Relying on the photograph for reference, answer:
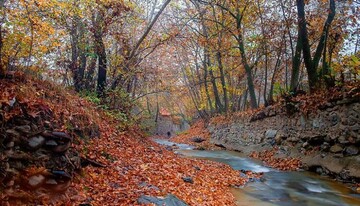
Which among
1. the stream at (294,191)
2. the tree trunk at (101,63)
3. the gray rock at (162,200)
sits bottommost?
the stream at (294,191)

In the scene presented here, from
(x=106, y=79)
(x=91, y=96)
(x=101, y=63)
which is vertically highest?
(x=101, y=63)

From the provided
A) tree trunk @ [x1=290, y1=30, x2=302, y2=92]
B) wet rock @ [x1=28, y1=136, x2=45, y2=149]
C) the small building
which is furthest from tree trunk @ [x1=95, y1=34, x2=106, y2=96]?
the small building

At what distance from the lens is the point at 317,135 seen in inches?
398

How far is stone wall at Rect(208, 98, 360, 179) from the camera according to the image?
8.56 metres

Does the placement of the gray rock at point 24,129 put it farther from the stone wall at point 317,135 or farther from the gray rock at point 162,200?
the stone wall at point 317,135

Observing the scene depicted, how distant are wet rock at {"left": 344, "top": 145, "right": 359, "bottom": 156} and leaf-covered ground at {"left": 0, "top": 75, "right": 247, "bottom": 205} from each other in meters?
3.33

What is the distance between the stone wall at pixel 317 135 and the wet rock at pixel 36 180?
26.1 feet

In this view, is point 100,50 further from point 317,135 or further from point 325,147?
point 325,147

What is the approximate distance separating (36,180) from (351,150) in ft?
27.6

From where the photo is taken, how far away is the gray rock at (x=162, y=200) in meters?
4.85

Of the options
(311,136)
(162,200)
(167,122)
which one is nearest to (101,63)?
(162,200)

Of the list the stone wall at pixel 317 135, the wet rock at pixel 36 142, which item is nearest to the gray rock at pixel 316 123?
the stone wall at pixel 317 135

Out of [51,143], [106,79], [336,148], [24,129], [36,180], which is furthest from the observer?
[106,79]

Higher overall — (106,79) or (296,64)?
(296,64)
